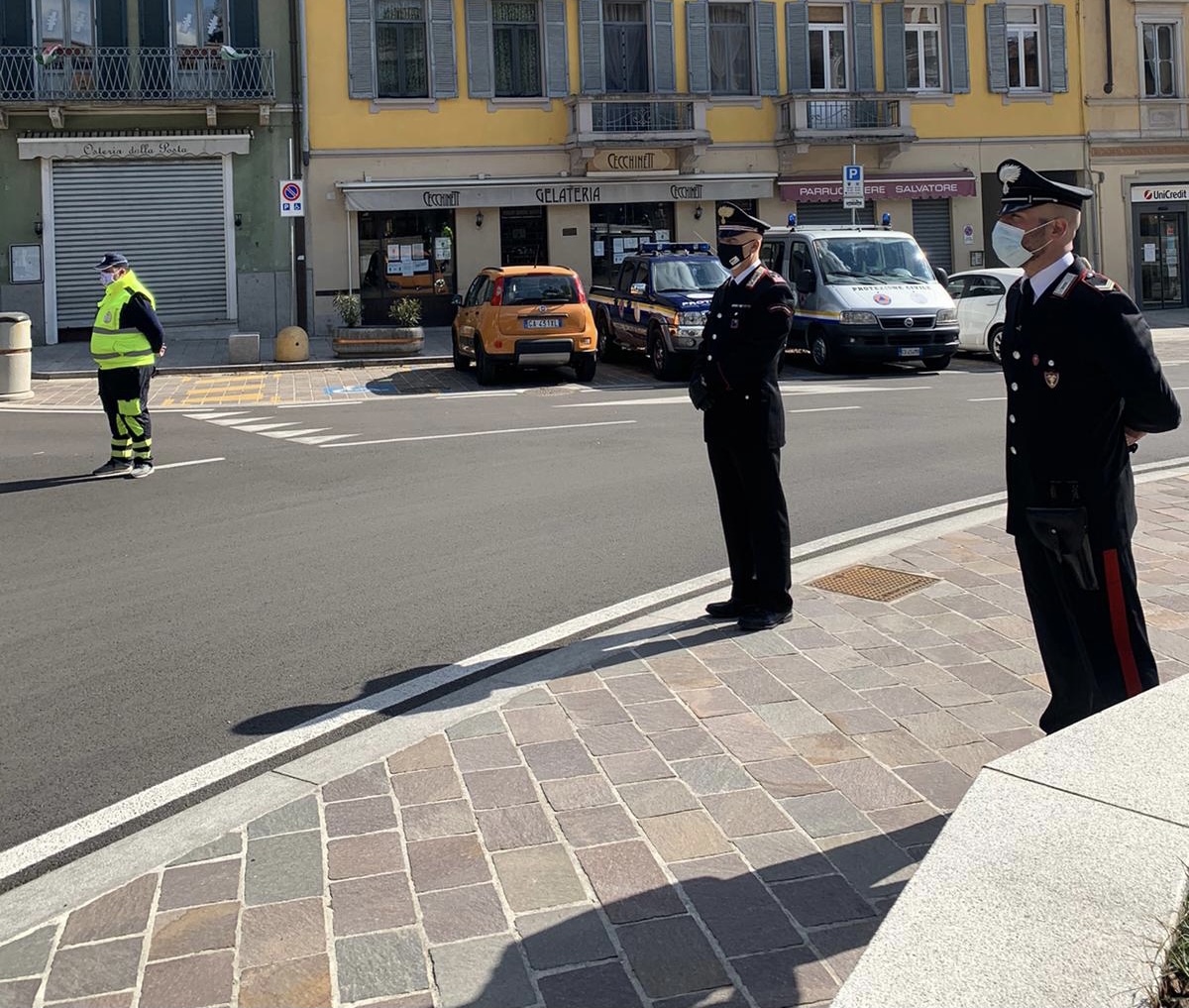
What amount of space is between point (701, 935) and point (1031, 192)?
2.33 meters

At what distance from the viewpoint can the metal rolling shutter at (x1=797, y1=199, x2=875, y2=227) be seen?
31.6 metres

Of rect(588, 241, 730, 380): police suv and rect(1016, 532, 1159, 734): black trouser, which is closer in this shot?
rect(1016, 532, 1159, 734): black trouser

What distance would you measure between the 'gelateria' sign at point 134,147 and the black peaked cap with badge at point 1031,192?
2613 centimetres

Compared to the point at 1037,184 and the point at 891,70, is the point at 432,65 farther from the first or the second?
the point at 1037,184

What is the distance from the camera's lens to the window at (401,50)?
29000 mm

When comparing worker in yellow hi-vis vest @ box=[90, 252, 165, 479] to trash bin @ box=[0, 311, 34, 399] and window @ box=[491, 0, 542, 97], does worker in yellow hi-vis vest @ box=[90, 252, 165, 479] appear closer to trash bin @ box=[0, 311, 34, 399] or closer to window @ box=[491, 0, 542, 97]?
trash bin @ box=[0, 311, 34, 399]

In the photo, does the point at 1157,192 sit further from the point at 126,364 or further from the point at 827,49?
the point at 126,364

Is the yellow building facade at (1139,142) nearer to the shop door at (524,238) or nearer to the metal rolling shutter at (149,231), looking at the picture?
the shop door at (524,238)

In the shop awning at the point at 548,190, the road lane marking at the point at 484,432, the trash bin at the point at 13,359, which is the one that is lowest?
the road lane marking at the point at 484,432

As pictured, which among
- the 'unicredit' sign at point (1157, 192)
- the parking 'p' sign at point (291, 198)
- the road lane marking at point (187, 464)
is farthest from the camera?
the 'unicredit' sign at point (1157, 192)

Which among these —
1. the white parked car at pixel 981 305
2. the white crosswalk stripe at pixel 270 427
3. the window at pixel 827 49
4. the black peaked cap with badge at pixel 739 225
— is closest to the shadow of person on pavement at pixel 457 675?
the black peaked cap with badge at pixel 739 225

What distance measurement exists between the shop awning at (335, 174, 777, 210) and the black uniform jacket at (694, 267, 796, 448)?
23183 mm

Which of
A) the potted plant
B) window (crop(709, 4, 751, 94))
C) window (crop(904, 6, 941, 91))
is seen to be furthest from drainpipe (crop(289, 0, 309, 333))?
window (crop(904, 6, 941, 91))

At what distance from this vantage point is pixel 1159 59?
33844 millimetres
